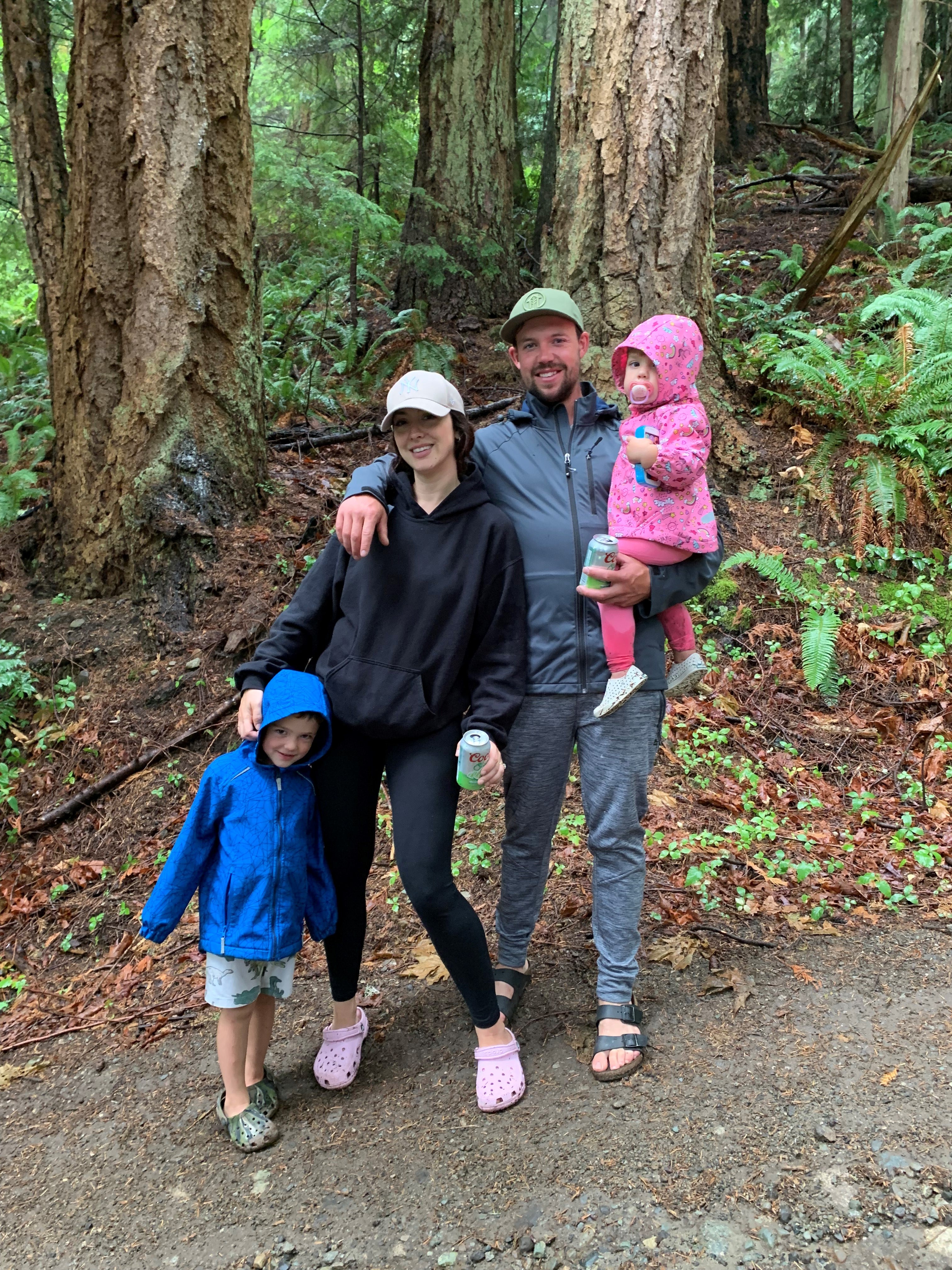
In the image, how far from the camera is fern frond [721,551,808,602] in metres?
5.77

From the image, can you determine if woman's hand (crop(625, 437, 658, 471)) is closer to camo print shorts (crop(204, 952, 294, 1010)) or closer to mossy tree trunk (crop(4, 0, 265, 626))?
camo print shorts (crop(204, 952, 294, 1010))

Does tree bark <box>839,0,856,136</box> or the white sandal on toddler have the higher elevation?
tree bark <box>839,0,856,136</box>

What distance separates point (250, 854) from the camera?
2.90 metres

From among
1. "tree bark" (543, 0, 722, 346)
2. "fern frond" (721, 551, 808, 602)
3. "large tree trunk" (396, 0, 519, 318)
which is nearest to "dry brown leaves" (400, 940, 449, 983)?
"fern frond" (721, 551, 808, 602)

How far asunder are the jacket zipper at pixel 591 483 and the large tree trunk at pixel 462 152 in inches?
250

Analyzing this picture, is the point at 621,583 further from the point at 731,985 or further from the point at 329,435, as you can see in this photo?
the point at 329,435

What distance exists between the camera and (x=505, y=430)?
3203 millimetres

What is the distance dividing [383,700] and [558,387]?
1259 mm

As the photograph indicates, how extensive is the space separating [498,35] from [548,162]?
1.30 m

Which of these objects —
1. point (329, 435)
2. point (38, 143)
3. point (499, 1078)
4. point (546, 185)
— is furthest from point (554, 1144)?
point (546, 185)

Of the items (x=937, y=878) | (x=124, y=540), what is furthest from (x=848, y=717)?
(x=124, y=540)

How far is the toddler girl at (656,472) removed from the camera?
114 inches

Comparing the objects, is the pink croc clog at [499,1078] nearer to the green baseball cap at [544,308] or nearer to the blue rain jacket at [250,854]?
the blue rain jacket at [250,854]

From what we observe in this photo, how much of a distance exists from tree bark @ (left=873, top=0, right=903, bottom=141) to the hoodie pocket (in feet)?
42.3
